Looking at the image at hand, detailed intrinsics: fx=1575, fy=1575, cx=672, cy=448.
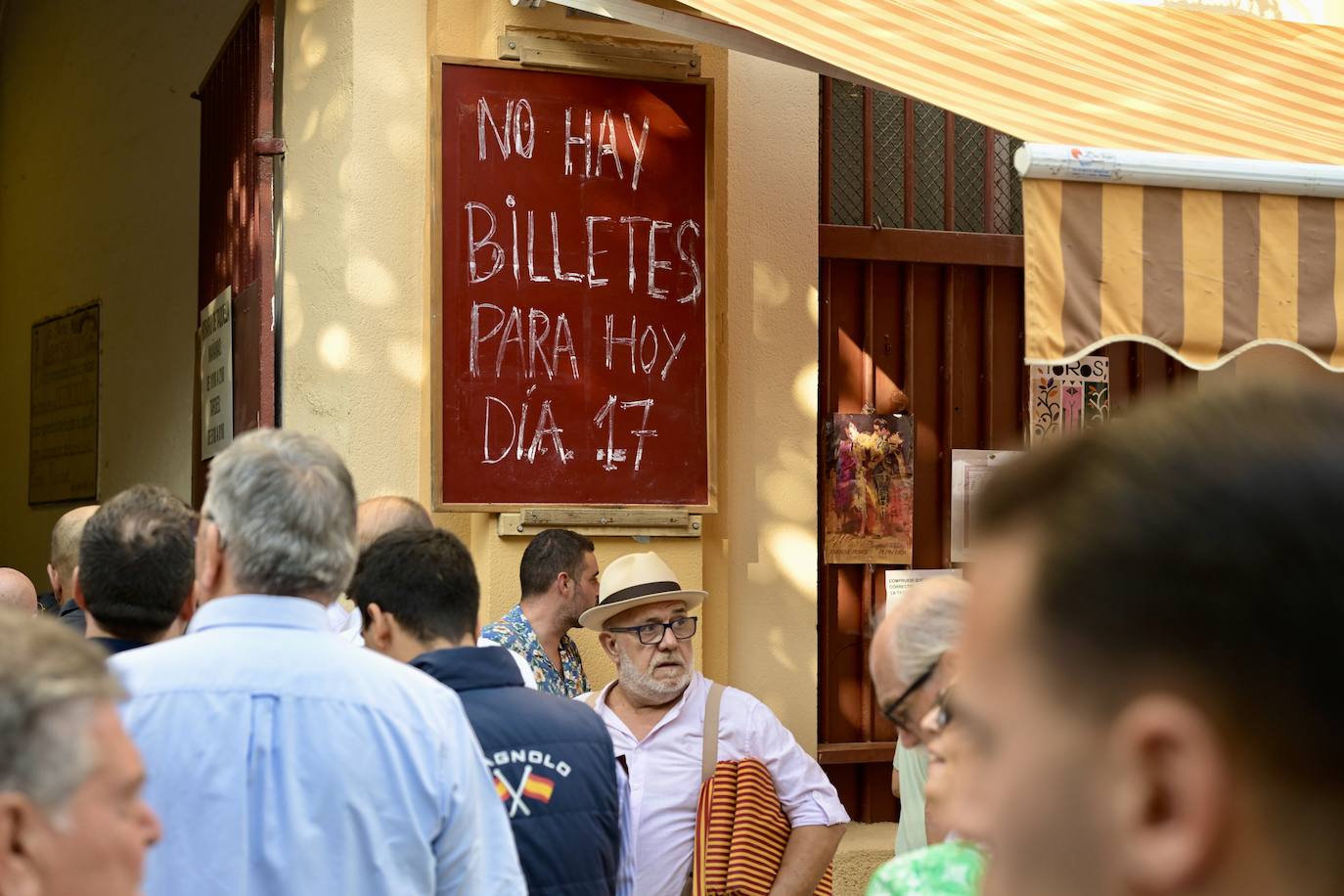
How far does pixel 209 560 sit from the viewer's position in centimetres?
263

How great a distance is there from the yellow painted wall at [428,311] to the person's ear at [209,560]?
2695mm

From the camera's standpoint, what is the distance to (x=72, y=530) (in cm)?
460

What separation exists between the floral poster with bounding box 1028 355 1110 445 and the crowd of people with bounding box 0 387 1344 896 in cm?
221

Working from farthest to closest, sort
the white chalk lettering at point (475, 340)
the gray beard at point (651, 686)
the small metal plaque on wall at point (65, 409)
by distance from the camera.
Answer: the small metal plaque on wall at point (65, 409)
the white chalk lettering at point (475, 340)
the gray beard at point (651, 686)

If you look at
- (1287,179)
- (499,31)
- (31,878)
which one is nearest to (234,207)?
(499,31)

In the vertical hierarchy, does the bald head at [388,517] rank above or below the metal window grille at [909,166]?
below

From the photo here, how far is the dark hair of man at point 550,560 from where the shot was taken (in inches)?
199

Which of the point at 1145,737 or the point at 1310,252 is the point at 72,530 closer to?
the point at 1310,252

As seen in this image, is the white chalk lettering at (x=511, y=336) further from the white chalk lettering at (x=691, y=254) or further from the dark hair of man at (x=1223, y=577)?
the dark hair of man at (x=1223, y=577)

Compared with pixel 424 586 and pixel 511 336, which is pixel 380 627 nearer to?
pixel 424 586

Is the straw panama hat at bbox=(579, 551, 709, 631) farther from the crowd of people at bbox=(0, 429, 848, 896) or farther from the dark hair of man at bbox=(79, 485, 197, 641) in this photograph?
the dark hair of man at bbox=(79, 485, 197, 641)

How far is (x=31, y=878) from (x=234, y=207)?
5.42 metres

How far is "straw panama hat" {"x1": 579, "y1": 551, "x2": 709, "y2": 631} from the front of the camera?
4922 millimetres

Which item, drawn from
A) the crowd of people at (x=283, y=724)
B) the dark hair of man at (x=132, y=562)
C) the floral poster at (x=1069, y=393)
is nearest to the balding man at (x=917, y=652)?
the crowd of people at (x=283, y=724)
